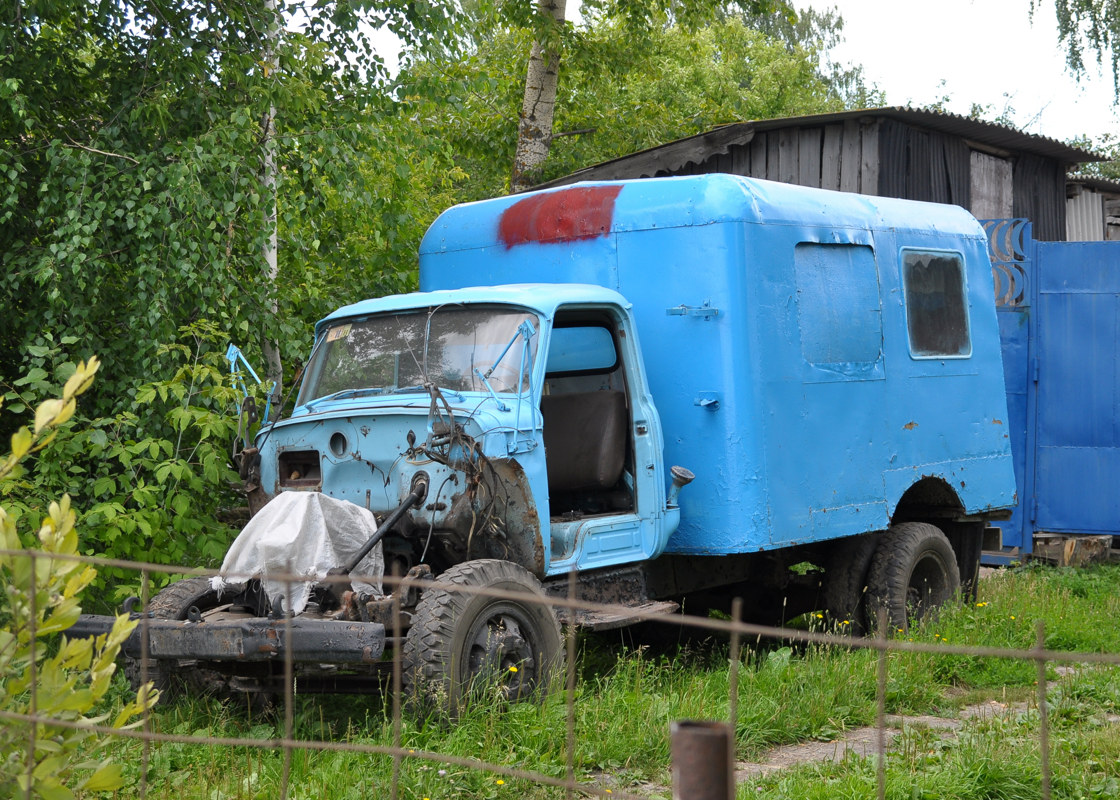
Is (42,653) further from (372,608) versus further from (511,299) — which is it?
(511,299)

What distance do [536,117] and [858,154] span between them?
141 inches

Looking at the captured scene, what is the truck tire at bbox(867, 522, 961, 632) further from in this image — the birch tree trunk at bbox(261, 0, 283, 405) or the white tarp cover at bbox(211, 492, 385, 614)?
the birch tree trunk at bbox(261, 0, 283, 405)

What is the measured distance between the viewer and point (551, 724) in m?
5.30

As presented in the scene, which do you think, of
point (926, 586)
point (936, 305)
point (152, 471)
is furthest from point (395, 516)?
point (936, 305)

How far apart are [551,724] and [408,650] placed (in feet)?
2.38

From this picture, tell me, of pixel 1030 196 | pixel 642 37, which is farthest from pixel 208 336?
pixel 1030 196

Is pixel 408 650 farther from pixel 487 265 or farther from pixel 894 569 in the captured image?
pixel 894 569

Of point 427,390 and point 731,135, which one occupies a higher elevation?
point 731,135

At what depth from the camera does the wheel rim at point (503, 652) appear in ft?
17.5

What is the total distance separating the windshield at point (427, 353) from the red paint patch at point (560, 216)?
1142 mm

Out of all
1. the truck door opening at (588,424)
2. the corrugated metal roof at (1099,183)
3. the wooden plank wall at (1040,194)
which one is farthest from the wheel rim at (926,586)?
the corrugated metal roof at (1099,183)

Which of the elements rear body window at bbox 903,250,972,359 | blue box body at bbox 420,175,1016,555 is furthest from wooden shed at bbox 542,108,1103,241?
blue box body at bbox 420,175,1016,555

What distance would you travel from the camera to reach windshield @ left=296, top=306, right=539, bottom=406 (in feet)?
20.1

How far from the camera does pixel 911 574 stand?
317 inches
